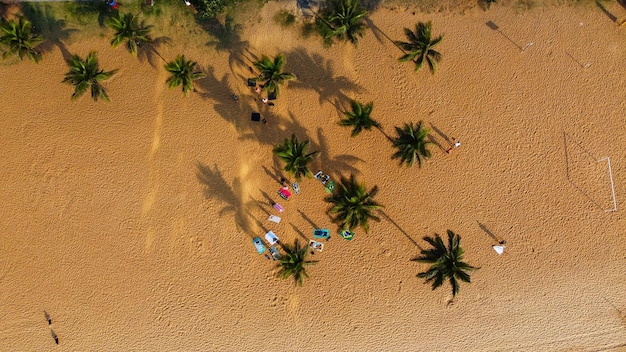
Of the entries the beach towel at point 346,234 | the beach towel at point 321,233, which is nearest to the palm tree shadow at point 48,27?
the beach towel at point 321,233

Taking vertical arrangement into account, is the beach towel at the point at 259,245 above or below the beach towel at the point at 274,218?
below

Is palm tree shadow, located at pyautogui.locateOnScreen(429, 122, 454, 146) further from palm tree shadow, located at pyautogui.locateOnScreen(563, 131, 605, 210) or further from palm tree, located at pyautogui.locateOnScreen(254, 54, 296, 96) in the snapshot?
palm tree, located at pyautogui.locateOnScreen(254, 54, 296, 96)

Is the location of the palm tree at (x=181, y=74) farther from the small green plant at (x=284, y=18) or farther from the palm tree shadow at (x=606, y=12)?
the palm tree shadow at (x=606, y=12)

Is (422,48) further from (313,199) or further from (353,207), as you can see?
(313,199)

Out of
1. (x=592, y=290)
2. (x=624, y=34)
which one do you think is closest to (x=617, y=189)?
(x=592, y=290)

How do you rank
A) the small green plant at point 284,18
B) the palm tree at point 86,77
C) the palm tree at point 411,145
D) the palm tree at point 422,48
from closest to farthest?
1. the palm tree at point 411,145
2. the palm tree at point 86,77
3. the palm tree at point 422,48
4. the small green plant at point 284,18

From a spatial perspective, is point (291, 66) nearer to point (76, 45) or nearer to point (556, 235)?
point (76, 45)

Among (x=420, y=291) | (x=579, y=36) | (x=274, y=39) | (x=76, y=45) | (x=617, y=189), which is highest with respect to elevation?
(x=579, y=36)

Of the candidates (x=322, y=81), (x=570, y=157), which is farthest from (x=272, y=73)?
(x=570, y=157)
